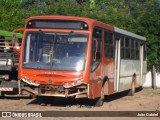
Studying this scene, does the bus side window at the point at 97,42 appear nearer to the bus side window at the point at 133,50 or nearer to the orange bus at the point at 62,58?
the orange bus at the point at 62,58

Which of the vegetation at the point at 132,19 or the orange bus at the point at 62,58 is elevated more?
Result: the vegetation at the point at 132,19

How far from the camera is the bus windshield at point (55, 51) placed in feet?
50.5

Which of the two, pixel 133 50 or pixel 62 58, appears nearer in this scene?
pixel 62 58

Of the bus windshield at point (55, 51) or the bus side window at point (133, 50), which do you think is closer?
the bus windshield at point (55, 51)

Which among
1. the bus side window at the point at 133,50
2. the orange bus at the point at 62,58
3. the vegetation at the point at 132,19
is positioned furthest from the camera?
the vegetation at the point at 132,19

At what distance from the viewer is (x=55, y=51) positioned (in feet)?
51.2

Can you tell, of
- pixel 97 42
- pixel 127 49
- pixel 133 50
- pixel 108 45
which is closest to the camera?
pixel 97 42

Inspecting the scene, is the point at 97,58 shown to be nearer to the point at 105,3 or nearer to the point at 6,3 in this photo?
the point at 6,3

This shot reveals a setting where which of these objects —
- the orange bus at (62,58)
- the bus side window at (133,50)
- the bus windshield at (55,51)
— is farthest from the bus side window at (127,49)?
the bus windshield at (55,51)

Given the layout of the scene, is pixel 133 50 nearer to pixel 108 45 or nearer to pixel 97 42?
pixel 108 45

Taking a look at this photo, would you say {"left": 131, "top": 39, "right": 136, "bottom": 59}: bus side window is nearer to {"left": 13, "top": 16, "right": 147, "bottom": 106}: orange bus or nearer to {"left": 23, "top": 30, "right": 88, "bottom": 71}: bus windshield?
{"left": 13, "top": 16, "right": 147, "bottom": 106}: orange bus

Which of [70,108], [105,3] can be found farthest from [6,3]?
[70,108]

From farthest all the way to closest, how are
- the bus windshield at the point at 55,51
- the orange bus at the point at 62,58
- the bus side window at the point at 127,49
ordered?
the bus side window at the point at 127,49 < the bus windshield at the point at 55,51 < the orange bus at the point at 62,58

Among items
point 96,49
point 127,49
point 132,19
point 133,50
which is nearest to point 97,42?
point 96,49
